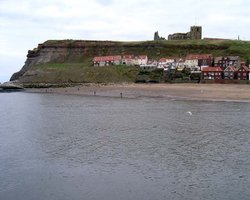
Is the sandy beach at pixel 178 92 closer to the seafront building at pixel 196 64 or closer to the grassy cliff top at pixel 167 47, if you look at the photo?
the seafront building at pixel 196 64

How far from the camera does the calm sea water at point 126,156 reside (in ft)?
73.7

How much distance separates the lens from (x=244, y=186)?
23031 millimetres

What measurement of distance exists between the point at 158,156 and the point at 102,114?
2696cm

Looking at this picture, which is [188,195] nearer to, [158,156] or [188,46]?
[158,156]

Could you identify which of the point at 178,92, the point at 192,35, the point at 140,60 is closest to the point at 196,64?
the point at 140,60

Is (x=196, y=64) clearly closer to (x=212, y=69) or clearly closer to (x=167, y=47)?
(x=212, y=69)

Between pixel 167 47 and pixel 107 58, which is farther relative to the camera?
pixel 167 47

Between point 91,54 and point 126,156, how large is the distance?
119 meters

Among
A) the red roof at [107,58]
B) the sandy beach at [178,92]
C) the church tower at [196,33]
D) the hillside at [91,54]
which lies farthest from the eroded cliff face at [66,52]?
the sandy beach at [178,92]

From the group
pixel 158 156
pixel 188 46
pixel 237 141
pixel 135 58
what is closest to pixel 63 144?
pixel 158 156

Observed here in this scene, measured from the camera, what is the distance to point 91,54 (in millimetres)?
146875

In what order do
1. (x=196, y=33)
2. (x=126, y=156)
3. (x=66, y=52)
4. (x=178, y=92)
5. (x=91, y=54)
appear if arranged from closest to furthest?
(x=126, y=156)
(x=178, y=92)
(x=91, y=54)
(x=66, y=52)
(x=196, y=33)

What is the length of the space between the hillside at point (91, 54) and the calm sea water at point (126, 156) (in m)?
67.9

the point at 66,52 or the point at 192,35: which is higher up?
the point at 192,35
